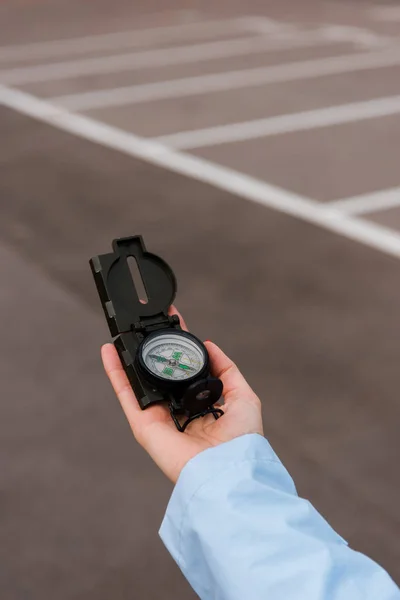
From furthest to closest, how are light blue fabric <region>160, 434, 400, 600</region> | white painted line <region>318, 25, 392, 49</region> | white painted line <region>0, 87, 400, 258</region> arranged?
white painted line <region>318, 25, 392, 49</region> → white painted line <region>0, 87, 400, 258</region> → light blue fabric <region>160, 434, 400, 600</region>

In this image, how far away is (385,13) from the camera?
8359mm

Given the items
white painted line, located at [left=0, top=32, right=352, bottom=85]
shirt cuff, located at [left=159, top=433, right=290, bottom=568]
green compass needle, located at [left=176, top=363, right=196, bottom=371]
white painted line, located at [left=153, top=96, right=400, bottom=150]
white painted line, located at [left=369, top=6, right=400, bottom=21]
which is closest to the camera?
shirt cuff, located at [left=159, top=433, right=290, bottom=568]

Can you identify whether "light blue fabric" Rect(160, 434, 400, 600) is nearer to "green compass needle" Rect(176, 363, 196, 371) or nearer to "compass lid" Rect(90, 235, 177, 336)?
"green compass needle" Rect(176, 363, 196, 371)

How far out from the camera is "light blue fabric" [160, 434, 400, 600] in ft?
2.85

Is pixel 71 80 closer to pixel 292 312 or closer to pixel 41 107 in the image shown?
pixel 41 107

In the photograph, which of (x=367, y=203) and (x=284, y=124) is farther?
(x=284, y=124)

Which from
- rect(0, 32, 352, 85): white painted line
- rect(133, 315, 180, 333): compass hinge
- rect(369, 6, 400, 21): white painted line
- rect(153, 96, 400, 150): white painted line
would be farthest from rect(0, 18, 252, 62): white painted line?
rect(133, 315, 180, 333): compass hinge

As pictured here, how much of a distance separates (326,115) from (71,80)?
2.09 metres

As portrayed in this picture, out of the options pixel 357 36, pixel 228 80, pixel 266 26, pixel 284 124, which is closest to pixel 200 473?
pixel 284 124

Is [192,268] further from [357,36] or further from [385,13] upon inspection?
[385,13]

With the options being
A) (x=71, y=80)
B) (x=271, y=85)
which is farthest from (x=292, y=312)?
(x=71, y=80)

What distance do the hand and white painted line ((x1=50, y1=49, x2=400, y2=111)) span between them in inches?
151

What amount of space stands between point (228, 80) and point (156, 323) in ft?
15.1

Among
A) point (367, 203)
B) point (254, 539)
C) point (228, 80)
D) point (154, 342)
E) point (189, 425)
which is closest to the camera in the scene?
point (254, 539)
